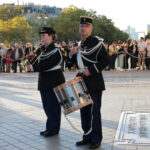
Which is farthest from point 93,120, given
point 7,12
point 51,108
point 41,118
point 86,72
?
point 7,12

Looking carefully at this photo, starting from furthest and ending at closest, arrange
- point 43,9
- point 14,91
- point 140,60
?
point 43,9 < point 140,60 < point 14,91

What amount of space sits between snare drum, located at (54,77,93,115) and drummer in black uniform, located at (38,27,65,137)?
2.97ft

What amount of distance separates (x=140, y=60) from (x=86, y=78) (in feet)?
57.6

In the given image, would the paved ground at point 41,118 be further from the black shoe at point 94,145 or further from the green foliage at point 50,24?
the green foliage at point 50,24

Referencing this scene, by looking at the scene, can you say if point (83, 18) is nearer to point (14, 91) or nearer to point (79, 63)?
point (79, 63)

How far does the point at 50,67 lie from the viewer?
6883 mm

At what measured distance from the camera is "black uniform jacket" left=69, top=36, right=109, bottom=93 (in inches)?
234

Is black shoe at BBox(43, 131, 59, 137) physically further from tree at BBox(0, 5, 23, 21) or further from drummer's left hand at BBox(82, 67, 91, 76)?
tree at BBox(0, 5, 23, 21)

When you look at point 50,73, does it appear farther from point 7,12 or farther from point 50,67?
point 7,12

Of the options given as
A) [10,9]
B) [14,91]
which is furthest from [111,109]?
[10,9]

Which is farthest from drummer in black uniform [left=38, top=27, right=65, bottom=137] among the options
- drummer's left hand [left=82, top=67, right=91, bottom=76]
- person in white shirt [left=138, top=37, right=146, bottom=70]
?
person in white shirt [left=138, top=37, right=146, bottom=70]

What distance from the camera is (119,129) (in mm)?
7270

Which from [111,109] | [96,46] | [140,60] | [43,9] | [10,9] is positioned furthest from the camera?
[43,9]

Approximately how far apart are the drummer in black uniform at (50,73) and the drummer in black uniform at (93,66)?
82 cm
